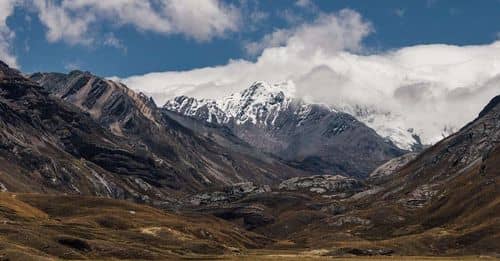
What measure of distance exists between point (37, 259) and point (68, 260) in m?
22.4

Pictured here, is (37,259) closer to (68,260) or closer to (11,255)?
(11,255)

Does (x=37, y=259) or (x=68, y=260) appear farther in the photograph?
(x=68, y=260)

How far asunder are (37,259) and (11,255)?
761 centimetres

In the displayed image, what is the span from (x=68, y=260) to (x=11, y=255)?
22.3 meters

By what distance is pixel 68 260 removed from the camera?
199 meters

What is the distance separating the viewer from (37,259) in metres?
177

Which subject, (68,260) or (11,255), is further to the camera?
(68,260)

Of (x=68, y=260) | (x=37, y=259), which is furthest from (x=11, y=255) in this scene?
(x=68, y=260)

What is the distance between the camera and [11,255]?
179375 millimetres
